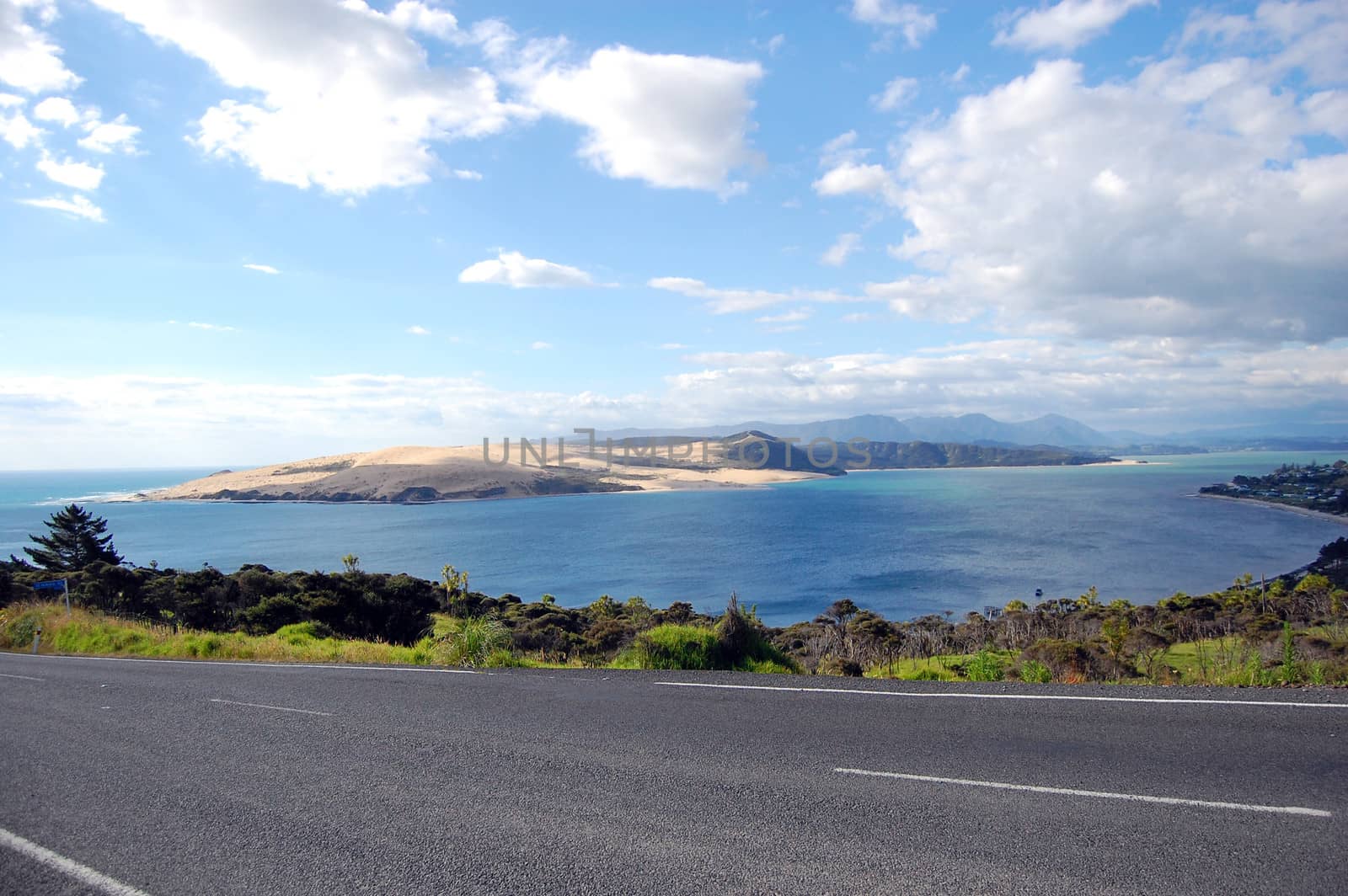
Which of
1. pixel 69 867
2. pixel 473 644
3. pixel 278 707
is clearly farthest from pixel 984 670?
pixel 69 867

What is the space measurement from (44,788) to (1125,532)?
98098mm

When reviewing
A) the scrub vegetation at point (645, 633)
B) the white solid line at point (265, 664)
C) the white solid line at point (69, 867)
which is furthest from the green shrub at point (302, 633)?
the white solid line at point (69, 867)

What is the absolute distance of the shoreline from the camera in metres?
93.7

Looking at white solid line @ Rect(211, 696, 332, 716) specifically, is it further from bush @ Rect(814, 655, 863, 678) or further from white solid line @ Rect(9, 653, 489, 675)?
bush @ Rect(814, 655, 863, 678)

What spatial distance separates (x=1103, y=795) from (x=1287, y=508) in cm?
13320

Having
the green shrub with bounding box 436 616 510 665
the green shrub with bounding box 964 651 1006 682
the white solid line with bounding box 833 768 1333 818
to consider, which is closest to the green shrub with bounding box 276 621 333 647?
the green shrub with bounding box 436 616 510 665

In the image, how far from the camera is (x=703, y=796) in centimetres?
529

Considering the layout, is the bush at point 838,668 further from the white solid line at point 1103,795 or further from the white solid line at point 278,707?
the white solid line at point 278,707

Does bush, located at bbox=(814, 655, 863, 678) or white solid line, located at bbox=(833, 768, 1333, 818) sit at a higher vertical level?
white solid line, located at bbox=(833, 768, 1333, 818)

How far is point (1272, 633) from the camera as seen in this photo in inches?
715

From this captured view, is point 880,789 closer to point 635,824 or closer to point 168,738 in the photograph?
point 635,824

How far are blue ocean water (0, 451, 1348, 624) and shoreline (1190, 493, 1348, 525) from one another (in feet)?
6.81

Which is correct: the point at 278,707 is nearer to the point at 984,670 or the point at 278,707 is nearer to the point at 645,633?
the point at 645,633

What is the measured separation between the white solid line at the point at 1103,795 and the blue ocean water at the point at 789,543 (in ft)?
155
